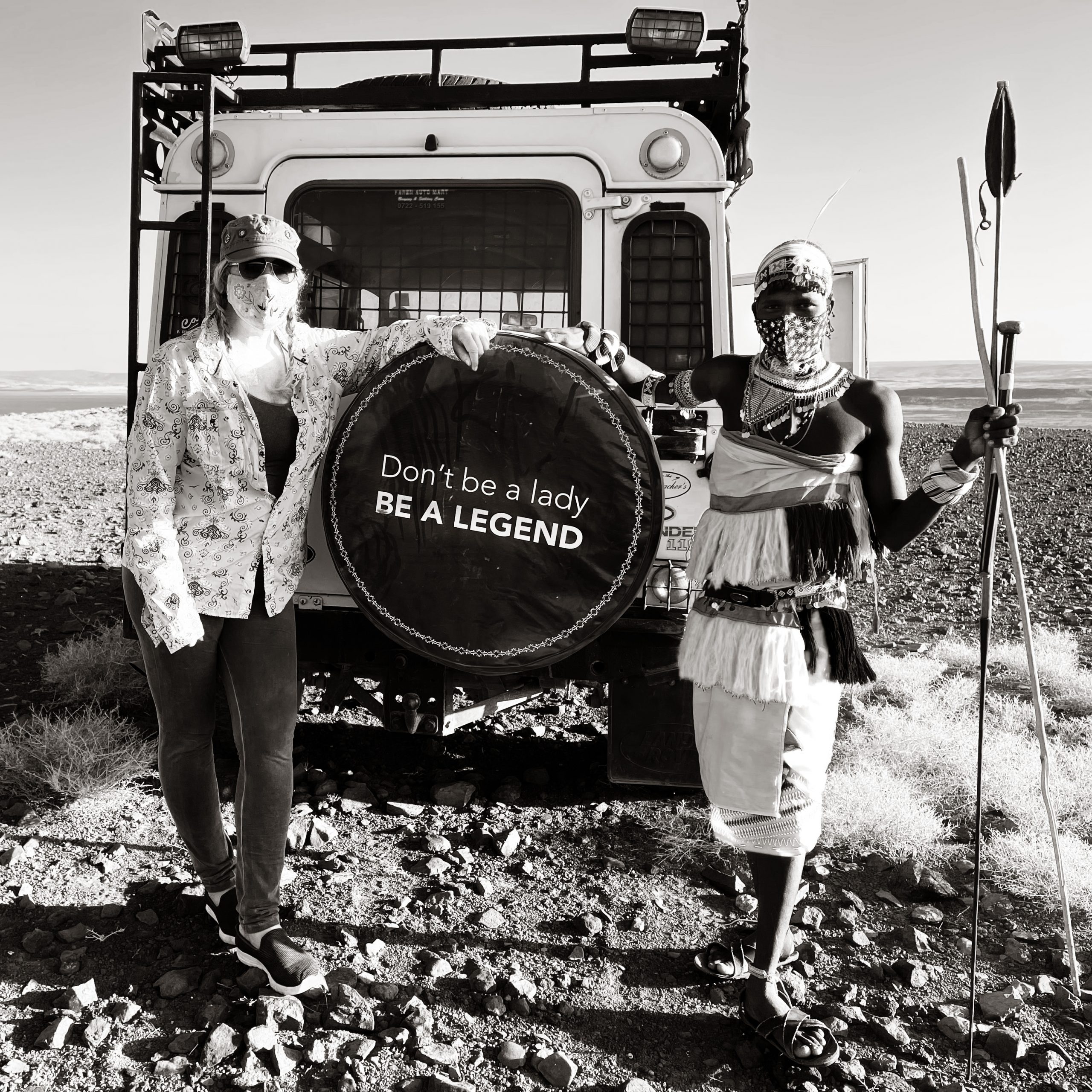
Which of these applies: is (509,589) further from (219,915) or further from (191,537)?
(219,915)

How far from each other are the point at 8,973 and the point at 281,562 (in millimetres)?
1343

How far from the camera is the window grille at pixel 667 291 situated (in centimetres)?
373

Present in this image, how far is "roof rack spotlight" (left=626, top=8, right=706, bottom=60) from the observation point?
12.0ft

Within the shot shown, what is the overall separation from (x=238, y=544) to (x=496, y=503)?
794 mm

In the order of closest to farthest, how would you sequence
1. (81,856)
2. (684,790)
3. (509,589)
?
(509,589) → (81,856) → (684,790)

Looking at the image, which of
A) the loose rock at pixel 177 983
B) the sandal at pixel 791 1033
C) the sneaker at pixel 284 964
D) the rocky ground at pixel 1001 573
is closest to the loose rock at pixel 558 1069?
the sandal at pixel 791 1033

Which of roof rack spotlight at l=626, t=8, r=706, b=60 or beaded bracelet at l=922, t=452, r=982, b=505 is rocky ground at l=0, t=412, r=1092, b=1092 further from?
roof rack spotlight at l=626, t=8, r=706, b=60

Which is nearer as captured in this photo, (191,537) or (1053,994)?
(191,537)

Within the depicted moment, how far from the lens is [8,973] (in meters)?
2.63

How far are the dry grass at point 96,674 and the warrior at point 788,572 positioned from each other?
11.3 feet

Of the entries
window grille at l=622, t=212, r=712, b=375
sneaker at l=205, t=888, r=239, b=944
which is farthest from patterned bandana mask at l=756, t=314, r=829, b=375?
sneaker at l=205, t=888, r=239, b=944

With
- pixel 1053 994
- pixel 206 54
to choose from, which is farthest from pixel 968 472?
pixel 206 54

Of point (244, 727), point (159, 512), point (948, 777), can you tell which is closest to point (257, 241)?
point (159, 512)

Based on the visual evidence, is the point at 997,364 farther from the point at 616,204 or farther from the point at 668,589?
the point at 616,204
